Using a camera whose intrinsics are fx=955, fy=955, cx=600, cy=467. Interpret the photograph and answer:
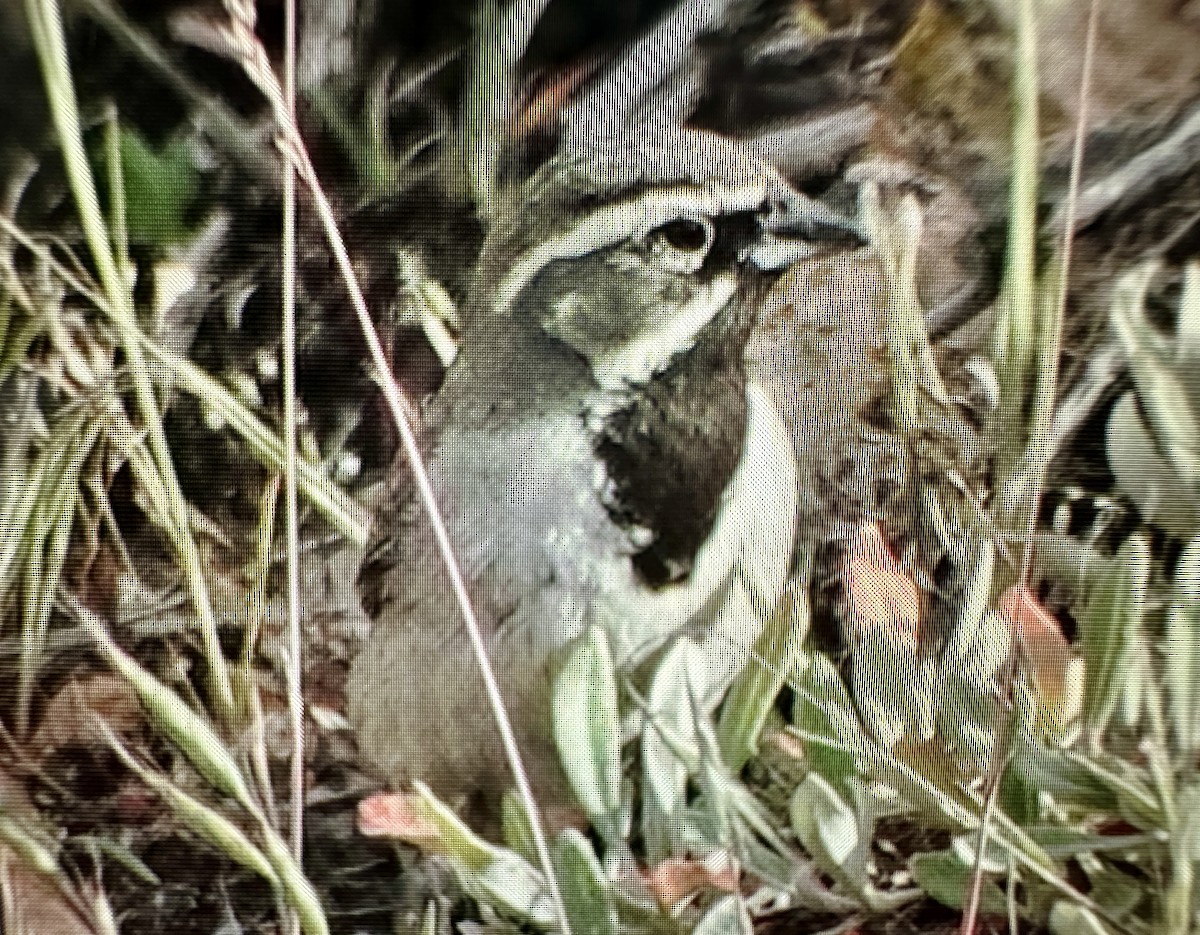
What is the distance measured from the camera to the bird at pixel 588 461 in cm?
45

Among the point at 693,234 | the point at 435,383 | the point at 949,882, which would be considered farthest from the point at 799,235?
the point at 949,882

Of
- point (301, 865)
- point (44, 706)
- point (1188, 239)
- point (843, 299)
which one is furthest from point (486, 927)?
point (1188, 239)

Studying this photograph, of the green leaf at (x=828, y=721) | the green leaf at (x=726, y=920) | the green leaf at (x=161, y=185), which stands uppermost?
the green leaf at (x=161, y=185)

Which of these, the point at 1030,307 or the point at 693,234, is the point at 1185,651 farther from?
the point at 693,234

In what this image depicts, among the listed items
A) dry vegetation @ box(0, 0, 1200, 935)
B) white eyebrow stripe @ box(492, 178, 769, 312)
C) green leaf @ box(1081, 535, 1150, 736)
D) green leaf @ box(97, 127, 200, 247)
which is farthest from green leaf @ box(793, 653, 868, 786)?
green leaf @ box(97, 127, 200, 247)

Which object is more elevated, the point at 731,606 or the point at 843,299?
the point at 843,299

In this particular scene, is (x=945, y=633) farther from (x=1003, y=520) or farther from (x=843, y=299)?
(x=843, y=299)

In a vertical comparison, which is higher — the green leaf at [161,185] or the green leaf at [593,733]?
the green leaf at [161,185]

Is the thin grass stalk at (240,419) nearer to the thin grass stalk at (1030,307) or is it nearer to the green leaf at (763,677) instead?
the green leaf at (763,677)

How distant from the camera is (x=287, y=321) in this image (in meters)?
0.47

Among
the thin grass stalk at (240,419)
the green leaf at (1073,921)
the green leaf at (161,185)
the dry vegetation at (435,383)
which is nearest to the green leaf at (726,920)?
the dry vegetation at (435,383)

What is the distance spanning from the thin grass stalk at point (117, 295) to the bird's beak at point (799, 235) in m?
0.30

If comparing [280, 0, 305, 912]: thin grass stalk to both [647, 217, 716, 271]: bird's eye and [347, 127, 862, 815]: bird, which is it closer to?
[347, 127, 862, 815]: bird

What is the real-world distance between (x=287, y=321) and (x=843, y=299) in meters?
0.27
